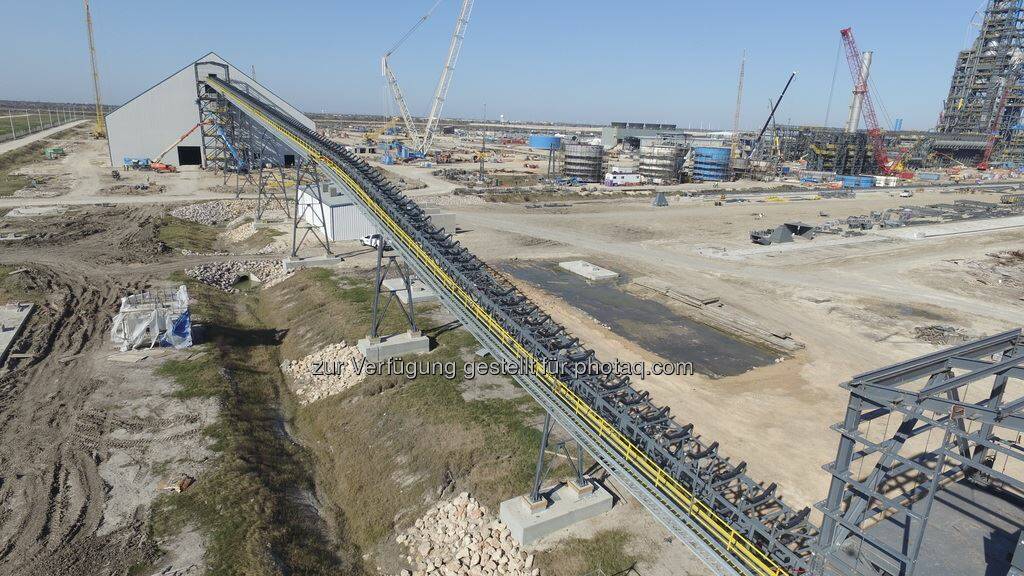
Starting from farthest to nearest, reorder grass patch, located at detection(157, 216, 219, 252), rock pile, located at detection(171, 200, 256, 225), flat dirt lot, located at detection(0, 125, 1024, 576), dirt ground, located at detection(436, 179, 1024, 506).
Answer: rock pile, located at detection(171, 200, 256, 225)
grass patch, located at detection(157, 216, 219, 252)
dirt ground, located at detection(436, 179, 1024, 506)
flat dirt lot, located at detection(0, 125, 1024, 576)

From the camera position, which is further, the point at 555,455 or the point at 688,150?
the point at 688,150

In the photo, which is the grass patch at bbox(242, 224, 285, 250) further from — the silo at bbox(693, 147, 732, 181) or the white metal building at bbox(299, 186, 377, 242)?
the silo at bbox(693, 147, 732, 181)

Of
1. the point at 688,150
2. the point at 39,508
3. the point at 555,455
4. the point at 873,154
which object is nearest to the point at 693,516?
the point at 555,455

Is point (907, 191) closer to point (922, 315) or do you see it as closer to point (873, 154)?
point (873, 154)

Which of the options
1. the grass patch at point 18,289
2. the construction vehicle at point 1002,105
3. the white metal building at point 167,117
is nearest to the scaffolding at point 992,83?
the construction vehicle at point 1002,105

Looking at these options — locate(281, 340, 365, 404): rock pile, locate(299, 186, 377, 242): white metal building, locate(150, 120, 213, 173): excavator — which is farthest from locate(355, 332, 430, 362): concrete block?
locate(150, 120, 213, 173): excavator

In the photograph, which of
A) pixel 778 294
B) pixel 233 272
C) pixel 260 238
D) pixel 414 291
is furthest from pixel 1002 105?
pixel 233 272
